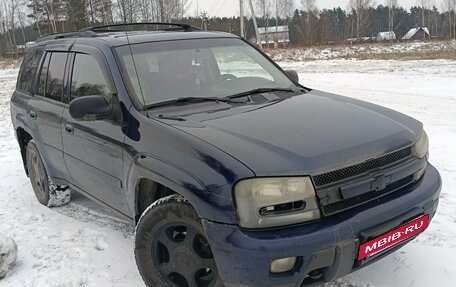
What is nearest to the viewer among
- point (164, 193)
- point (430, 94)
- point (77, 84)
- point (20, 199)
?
point (164, 193)

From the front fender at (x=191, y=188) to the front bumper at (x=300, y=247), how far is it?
6 cm

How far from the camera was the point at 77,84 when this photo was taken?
3.88 meters

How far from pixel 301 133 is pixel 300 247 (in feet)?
2.40

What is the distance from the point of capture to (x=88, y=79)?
3.73m

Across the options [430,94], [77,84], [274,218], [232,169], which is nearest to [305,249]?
[274,218]

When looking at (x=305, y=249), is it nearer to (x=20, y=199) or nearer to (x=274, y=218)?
(x=274, y=218)

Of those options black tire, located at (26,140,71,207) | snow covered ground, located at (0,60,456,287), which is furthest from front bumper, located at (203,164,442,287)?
black tire, located at (26,140,71,207)

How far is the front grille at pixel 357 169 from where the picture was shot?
93.6 inches

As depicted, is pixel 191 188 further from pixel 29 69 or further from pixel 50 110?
pixel 29 69

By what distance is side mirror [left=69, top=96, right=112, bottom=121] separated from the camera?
3100 millimetres

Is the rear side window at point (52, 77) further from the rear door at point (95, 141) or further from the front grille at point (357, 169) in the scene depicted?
the front grille at point (357, 169)

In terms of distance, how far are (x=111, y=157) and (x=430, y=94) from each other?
956cm

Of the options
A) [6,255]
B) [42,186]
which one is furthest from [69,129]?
[42,186]

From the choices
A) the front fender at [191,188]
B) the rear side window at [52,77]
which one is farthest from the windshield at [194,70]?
the rear side window at [52,77]
